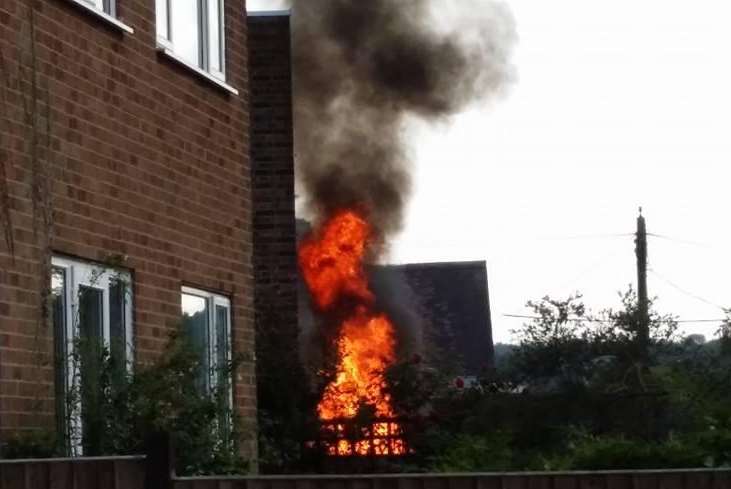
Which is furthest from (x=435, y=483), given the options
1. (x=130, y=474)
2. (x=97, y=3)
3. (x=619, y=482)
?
(x=97, y=3)

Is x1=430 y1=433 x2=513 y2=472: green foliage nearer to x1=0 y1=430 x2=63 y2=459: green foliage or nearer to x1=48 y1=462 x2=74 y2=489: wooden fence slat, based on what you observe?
x1=0 y1=430 x2=63 y2=459: green foliage

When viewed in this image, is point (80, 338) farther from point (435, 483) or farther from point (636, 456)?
point (435, 483)

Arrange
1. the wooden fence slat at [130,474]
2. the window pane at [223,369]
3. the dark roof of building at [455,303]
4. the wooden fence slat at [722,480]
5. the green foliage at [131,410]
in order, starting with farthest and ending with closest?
the dark roof of building at [455,303] < the window pane at [223,369] < the green foliage at [131,410] < the wooden fence slat at [130,474] < the wooden fence slat at [722,480]

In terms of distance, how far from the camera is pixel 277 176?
23.0 meters

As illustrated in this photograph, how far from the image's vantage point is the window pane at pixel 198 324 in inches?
552

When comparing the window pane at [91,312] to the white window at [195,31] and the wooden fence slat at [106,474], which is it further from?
the wooden fence slat at [106,474]

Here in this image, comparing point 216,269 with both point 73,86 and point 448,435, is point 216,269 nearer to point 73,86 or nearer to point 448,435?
point 73,86

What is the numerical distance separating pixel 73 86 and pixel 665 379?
442 centimetres

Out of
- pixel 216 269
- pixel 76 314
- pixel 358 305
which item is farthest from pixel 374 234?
pixel 76 314

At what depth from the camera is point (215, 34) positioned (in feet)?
49.5

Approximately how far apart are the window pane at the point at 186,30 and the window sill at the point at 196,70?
0.13 meters

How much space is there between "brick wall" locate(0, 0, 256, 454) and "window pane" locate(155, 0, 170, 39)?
0.26 meters

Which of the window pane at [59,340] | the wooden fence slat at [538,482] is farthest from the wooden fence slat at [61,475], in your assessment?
the window pane at [59,340]

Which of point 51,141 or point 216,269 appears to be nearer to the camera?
point 51,141
